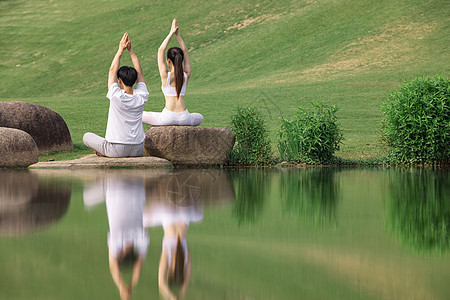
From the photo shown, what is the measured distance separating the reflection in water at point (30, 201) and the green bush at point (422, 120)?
676 cm

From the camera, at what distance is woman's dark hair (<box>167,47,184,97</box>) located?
42.1 feet

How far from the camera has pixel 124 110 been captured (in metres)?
12.3

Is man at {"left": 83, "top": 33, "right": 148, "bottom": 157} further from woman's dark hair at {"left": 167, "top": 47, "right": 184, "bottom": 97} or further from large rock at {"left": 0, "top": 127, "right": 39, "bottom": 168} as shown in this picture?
large rock at {"left": 0, "top": 127, "right": 39, "bottom": 168}

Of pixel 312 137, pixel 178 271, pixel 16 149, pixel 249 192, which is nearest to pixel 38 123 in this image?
pixel 16 149

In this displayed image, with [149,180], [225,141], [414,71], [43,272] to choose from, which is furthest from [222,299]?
[414,71]

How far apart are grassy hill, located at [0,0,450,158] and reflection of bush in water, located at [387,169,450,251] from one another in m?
7.23

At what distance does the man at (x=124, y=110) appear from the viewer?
12.2 m

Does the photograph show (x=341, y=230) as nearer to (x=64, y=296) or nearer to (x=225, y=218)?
(x=225, y=218)

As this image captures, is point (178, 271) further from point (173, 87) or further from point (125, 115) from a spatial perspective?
point (173, 87)

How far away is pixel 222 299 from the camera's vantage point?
3793mm

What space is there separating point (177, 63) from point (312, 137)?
9.90ft

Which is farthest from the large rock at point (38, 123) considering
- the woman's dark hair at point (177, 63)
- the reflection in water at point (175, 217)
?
the reflection in water at point (175, 217)

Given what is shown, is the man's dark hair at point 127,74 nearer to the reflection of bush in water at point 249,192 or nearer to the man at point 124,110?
the man at point 124,110

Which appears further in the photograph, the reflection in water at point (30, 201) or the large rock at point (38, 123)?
the large rock at point (38, 123)
